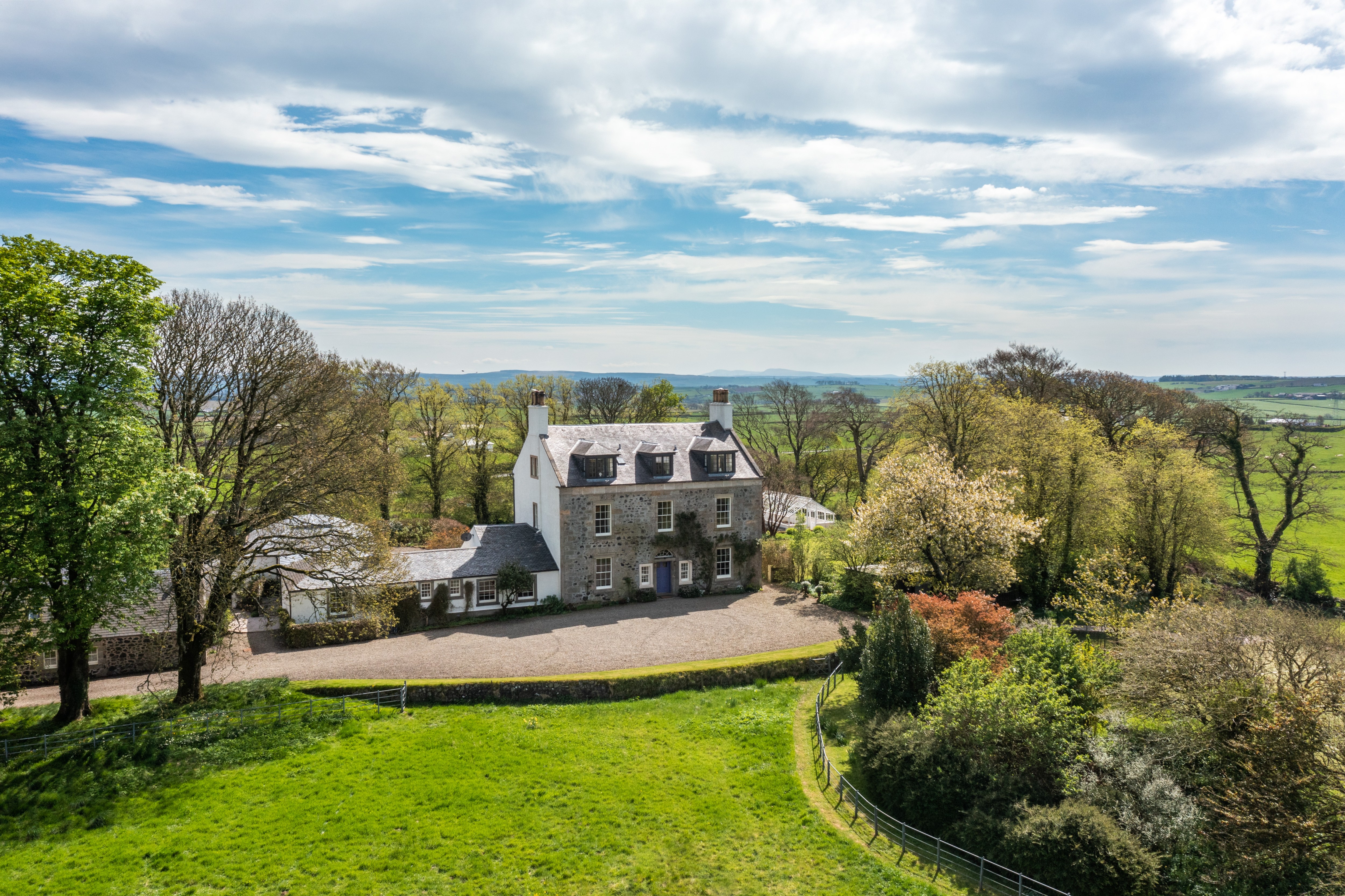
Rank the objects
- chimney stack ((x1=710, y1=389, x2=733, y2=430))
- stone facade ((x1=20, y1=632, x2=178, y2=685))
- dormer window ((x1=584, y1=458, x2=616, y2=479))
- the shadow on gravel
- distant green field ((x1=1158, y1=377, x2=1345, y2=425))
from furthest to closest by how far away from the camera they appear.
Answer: distant green field ((x1=1158, y1=377, x2=1345, y2=425))
chimney stack ((x1=710, y1=389, x2=733, y2=430))
dormer window ((x1=584, y1=458, x2=616, y2=479))
the shadow on gravel
stone facade ((x1=20, y1=632, x2=178, y2=685))

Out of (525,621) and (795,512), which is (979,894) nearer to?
(525,621)

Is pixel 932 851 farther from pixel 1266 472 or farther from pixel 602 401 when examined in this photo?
pixel 602 401

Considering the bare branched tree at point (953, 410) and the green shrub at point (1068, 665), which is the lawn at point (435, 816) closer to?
the green shrub at point (1068, 665)

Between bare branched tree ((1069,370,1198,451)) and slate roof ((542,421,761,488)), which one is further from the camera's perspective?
bare branched tree ((1069,370,1198,451))

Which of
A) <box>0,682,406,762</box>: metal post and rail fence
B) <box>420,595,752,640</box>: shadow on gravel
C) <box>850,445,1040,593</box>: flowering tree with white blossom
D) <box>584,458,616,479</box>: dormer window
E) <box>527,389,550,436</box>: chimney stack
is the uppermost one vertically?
<box>527,389,550,436</box>: chimney stack

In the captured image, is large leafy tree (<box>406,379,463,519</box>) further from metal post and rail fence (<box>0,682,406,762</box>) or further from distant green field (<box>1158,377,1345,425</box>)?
distant green field (<box>1158,377,1345,425</box>)

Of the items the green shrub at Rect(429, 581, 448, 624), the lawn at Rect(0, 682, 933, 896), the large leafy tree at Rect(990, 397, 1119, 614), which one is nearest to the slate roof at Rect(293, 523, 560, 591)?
the green shrub at Rect(429, 581, 448, 624)

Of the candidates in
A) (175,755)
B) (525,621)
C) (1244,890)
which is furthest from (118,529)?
(1244,890)

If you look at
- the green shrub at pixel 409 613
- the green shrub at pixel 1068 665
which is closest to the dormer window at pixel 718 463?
the green shrub at pixel 409 613
